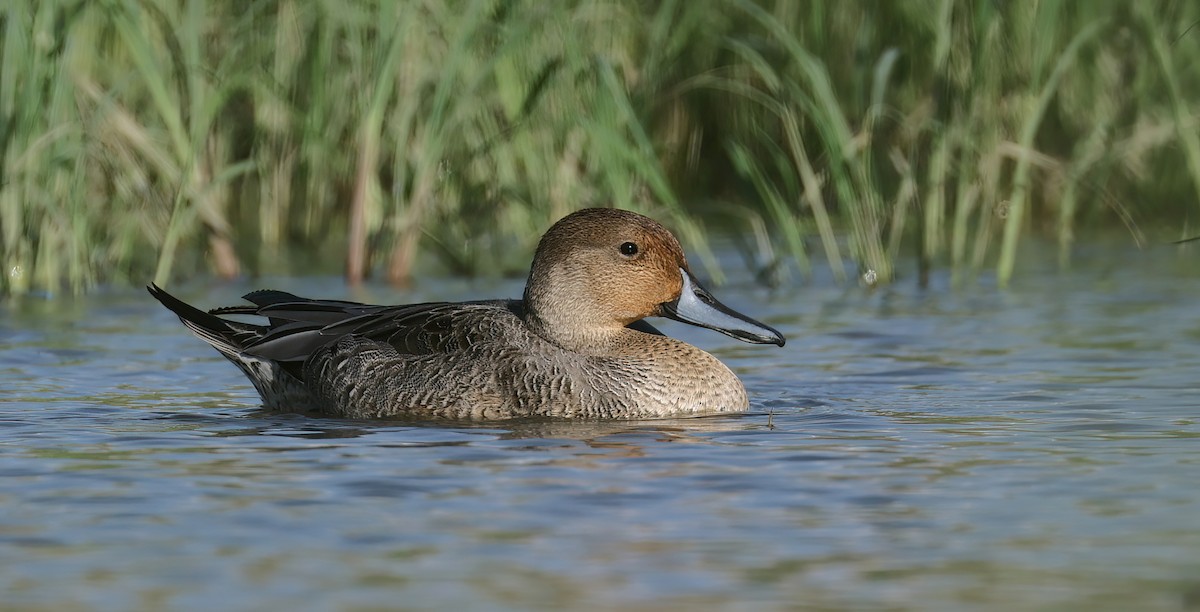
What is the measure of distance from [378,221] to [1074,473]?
590cm

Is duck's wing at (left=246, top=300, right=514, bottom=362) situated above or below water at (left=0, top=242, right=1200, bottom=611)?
above

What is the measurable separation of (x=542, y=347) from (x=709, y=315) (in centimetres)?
60

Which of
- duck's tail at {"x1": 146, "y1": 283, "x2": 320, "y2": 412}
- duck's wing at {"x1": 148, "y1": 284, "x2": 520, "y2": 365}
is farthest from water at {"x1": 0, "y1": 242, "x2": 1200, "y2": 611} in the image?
duck's wing at {"x1": 148, "y1": 284, "x2": 520, "y2": 365}

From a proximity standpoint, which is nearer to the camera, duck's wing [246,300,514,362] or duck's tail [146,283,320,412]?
duck's wing [246,300,514,362]

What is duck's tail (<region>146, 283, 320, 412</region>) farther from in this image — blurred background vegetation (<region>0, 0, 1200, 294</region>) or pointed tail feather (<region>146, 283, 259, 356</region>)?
blurred background vegetation (<region>0, 0, 1200, 294</region>)

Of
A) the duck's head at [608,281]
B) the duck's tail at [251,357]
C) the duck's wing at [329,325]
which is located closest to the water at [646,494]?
the duck's tail at [251,357]

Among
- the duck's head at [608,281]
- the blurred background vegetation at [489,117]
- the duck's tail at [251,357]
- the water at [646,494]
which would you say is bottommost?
the water at [646,494]

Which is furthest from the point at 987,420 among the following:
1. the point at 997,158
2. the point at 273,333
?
the point at 997,158

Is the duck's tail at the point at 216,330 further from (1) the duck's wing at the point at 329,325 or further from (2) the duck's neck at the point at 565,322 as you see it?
(2) the duck's neck at the point at 565,322

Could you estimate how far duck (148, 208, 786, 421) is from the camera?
21.7ft

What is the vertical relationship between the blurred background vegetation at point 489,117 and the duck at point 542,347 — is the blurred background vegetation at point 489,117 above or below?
above

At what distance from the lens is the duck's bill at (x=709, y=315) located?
6.81m

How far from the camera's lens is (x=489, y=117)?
32.0ft

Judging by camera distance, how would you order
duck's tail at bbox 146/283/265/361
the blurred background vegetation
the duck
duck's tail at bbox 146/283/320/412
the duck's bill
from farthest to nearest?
the blurred background vegetation
duck's tail at bbox 146/283/265/361
duck's tail at bbox 146/283/320/412
the duck's bill
the duck
